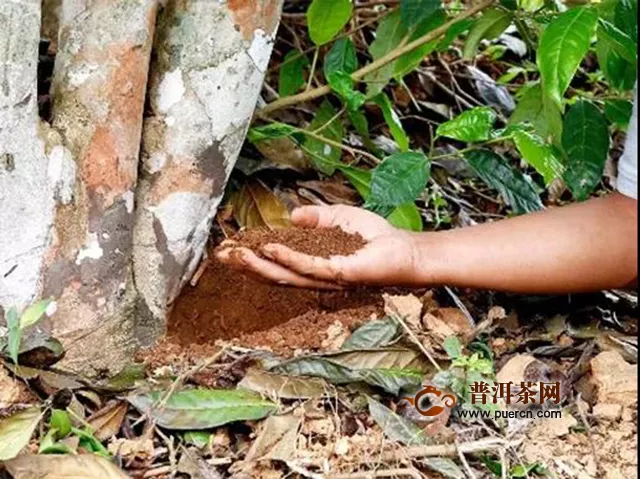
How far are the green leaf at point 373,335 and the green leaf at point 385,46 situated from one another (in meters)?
0.54

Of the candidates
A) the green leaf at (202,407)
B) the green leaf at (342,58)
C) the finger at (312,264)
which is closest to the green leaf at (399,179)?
the finger at (312,264)

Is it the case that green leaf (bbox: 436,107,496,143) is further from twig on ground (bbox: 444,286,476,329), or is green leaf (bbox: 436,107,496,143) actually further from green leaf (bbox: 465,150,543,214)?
twig on ground (bbox: 444,286,476,329)

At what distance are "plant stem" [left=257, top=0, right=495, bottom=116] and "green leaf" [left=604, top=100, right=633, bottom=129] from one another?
11.1 inches

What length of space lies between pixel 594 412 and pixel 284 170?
0.87 metres

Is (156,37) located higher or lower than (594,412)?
higher

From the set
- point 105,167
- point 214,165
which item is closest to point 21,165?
point 105,167

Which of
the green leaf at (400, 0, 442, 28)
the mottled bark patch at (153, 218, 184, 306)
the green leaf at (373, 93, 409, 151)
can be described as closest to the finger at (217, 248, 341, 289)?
the mottled bark patch at (153, 218, 184, 306)

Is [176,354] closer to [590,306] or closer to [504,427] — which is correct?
[504,427]

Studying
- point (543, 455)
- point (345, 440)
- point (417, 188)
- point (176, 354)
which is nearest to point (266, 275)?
point (176, 354)

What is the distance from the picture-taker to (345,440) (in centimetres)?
144

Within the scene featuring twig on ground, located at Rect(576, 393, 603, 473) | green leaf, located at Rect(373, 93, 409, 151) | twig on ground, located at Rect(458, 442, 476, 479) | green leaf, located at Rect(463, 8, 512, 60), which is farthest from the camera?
green leaf, located at Rect(373, 93, 409, 151)

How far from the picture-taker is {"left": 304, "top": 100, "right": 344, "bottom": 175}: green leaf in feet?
7.14

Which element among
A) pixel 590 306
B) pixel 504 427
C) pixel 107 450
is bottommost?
pixel 590 306

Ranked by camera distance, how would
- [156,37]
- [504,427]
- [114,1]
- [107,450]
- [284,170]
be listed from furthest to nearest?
1. [284,170]
2. [156,37]
3. [114,1]
4. [504,427]
5. [107,450]
